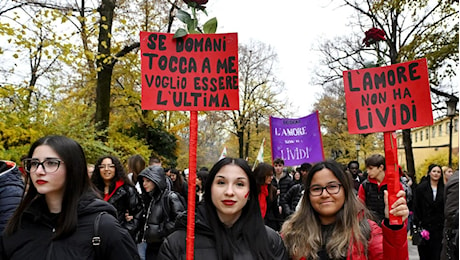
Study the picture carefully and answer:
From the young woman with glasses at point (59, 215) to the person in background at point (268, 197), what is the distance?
15.4 ft

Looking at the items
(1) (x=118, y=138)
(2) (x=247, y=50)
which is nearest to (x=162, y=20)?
(1) (x=118, y=138)

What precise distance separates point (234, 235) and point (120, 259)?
2.27ft

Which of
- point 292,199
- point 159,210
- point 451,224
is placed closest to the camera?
point 451,224

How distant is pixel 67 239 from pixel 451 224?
125 inches

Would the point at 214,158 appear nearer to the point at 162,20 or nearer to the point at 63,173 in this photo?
the point at 162,20

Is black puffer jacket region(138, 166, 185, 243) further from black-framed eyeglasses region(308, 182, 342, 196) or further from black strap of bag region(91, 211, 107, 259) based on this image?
black strap of bag region(91, 211, 107, 259)

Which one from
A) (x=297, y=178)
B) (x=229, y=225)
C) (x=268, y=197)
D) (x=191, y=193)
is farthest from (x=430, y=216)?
(x=229, y=225)

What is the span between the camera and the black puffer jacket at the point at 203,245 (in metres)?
2.69

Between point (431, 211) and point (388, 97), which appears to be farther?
point (431, 211)

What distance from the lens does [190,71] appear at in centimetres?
365

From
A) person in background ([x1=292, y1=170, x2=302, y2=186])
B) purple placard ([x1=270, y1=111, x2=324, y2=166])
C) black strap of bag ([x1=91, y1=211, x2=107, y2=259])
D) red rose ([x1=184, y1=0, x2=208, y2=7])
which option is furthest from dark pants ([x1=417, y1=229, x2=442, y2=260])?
black strap of bag ([x1=91, y1=211, x2=107, y2=259])

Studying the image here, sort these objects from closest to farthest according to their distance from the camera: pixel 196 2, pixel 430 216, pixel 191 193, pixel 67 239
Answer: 1. pixel 67 239
2. pixel 191 193
3. pixel 196 2
4. pixel 430 216

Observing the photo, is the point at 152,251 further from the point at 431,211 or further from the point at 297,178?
the point at 297,178

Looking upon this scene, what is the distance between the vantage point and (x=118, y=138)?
19.2m
